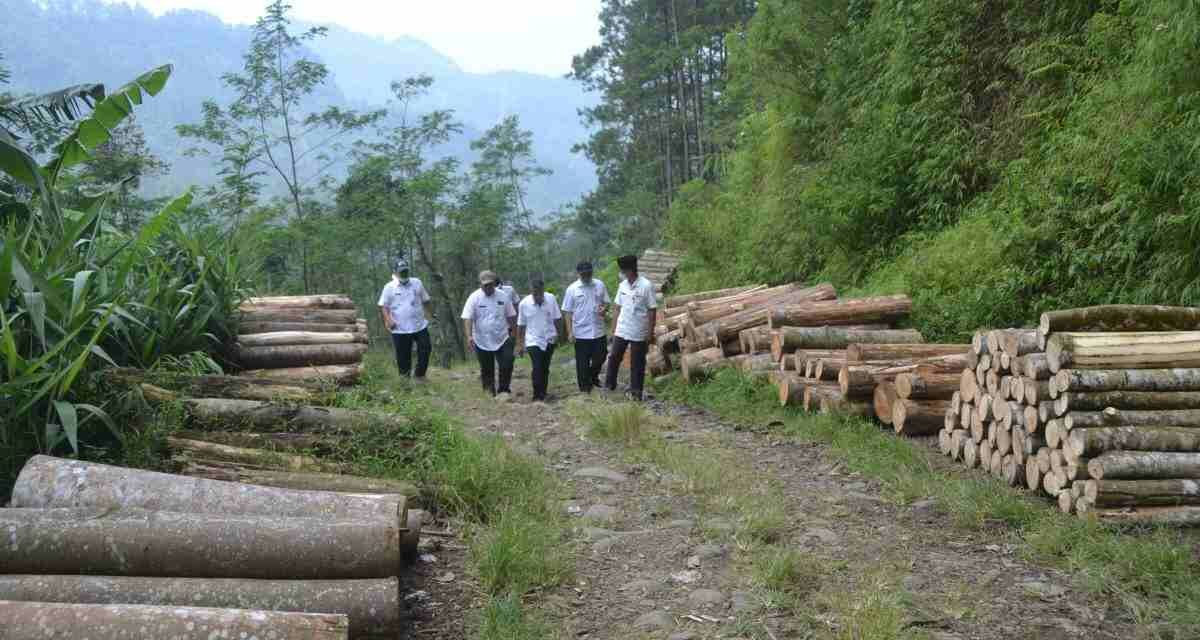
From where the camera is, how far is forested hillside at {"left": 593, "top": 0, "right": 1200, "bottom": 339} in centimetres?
749

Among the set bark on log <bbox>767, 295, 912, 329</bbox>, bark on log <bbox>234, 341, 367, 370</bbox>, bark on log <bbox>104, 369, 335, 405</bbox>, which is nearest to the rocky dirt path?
bark on log <bbox>104, 369, 335, 405</bbox>

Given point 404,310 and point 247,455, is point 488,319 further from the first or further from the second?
point 247,455

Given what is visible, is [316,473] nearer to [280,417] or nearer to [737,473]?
[280,417]

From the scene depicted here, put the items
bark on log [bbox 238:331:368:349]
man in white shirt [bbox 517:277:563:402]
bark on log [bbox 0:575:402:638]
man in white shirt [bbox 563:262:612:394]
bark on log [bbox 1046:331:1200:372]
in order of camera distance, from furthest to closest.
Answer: man in white shirt [bbox 563:262:612:394], man in white shirt [bbox 517:277:563:402], bark on log [bbox 238:331:368:349], bark on log [bbox 1046:331:1200:372], bark on log [bbox 0:575:402:638]

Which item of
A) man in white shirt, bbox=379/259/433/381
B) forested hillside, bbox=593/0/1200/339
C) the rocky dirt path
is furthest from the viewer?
man in white shirt, bbox=379/259/433/381

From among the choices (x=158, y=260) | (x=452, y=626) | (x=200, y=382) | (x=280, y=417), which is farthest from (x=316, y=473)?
(x=158, y=260)

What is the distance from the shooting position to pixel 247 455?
5059 mm

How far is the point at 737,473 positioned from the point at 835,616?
8.22 feet

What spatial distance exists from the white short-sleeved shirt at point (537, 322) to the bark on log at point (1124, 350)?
6499 mm

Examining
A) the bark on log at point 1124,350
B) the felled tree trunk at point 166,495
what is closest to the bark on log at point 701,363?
the bark on log at point 1124,350

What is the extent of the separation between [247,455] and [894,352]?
17.8 feet

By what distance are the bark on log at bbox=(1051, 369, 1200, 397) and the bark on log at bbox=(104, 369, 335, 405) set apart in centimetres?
485

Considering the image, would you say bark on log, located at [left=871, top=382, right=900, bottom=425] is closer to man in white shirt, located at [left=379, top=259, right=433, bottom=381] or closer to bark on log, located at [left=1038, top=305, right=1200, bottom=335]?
bark on log, located at [left=1038, top=305, right=1200, bottom=335]

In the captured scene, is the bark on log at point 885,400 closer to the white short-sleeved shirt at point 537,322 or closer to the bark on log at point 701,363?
the bark on log at point 701,363
